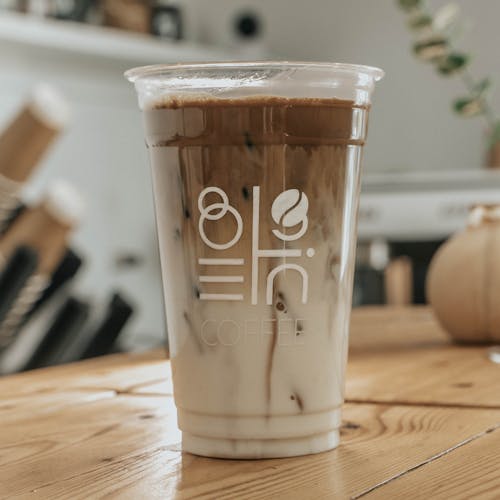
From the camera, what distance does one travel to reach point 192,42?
358cm

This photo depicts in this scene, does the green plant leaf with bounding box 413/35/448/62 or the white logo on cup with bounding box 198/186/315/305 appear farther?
the green plant leaf with bounding box 413/35/448/62

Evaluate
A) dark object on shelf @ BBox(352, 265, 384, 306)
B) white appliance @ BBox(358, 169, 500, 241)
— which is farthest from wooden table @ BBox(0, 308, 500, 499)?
white appliance @ BBox(358, 169, 500, 241)

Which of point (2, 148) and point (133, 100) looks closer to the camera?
point (2, 148)

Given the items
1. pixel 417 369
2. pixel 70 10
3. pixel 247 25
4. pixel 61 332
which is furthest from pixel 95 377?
pixel 247 25

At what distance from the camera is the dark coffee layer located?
0.42m

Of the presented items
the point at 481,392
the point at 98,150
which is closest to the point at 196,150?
the point at 481,392

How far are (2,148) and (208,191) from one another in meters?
0.62

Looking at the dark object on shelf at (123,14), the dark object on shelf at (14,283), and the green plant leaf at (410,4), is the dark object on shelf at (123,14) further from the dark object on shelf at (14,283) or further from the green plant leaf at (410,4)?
the green plant leaf at (410,4)

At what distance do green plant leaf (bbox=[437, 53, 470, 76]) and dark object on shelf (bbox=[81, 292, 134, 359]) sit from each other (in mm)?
684

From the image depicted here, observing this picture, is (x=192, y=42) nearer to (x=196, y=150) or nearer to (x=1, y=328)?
(x=1, y=328)

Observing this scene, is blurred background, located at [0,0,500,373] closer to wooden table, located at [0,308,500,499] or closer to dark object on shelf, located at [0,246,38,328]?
dark object on shelf, located at [0,246,38,328]

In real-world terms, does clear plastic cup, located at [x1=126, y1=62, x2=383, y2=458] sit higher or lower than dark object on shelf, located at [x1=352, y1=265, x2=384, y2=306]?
higher

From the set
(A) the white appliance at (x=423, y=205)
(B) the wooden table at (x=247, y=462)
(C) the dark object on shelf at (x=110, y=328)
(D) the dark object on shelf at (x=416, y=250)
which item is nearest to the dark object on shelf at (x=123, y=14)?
(A) the white appliance at (x=423, y=205)

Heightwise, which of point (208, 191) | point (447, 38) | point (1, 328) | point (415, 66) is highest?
point (415, 66)
